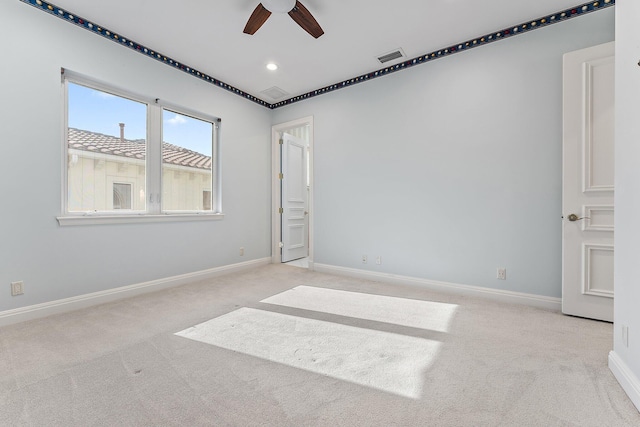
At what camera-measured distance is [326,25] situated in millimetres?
2678

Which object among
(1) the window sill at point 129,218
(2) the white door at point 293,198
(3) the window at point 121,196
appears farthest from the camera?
(2) the white door at point 293,198

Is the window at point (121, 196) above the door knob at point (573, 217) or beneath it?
above

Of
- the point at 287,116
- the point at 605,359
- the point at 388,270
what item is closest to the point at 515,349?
→ the point at 605,359

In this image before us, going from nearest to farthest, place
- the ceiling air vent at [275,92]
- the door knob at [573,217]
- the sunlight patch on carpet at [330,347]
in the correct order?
the sunlight patch on carpet at [330,347] → the door knob at [573,217] → the ceiling air vent at [275,92]

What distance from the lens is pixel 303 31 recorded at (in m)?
2.79

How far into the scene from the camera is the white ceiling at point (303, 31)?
2422mm

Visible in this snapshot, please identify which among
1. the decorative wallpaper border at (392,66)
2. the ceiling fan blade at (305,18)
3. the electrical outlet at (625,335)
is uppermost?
the decorative wallpaper border at (392,66)

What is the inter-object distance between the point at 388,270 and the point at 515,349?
1767 millimetres

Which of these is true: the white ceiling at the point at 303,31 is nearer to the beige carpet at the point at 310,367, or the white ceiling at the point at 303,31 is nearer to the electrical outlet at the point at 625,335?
the electrical outlet at the point at 625,335

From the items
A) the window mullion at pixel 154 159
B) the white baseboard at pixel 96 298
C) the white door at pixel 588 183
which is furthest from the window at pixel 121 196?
the white door at pixel 588 183

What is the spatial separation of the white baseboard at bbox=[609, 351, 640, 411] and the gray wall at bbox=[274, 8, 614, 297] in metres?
1.14

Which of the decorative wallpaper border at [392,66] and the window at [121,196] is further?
the window at [121,196]

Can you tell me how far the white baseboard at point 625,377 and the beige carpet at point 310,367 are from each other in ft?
0.11

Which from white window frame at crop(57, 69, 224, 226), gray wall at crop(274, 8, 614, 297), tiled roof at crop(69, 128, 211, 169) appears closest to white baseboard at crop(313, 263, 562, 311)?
gray wall at crop(274, 8, 614, 297)
